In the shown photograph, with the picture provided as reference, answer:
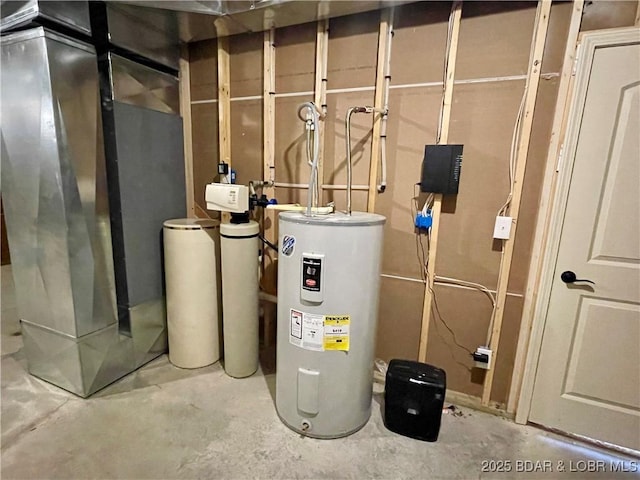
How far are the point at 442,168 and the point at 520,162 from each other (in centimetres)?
40

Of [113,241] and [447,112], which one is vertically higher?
[447,112]

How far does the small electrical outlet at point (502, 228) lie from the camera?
1747 millimetres

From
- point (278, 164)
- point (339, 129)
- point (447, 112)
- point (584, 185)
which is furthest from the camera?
point (278, 164)

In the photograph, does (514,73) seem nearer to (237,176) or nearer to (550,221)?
(550,221)

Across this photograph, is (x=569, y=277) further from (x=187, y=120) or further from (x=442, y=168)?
(x=187, y=120)

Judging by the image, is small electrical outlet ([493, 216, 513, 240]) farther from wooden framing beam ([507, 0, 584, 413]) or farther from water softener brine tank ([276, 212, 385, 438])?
water softener brine tank ([276, 212, 385, 438])

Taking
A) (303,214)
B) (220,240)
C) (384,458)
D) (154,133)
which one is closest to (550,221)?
(303,214)

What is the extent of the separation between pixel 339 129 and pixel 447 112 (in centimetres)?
68

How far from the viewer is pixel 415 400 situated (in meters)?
1.71

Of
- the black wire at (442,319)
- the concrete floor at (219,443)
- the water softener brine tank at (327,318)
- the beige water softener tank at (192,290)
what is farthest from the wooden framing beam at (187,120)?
the black wire at (442,319)

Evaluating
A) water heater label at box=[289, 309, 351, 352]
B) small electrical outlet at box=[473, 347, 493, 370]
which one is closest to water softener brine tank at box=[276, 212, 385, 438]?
water heater label at box=[289, 309, 351, 352]

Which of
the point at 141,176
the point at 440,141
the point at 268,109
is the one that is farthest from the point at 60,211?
the point at 440,141

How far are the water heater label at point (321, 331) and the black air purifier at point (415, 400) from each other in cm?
40

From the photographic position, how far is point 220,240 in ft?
7.20
